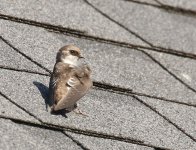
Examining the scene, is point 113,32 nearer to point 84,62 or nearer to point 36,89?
point 84,62

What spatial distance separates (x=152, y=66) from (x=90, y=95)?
0.78m

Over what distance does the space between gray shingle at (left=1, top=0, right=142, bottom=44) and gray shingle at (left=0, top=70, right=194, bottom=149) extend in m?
0.73

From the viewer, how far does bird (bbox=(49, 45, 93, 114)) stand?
6.57 metres

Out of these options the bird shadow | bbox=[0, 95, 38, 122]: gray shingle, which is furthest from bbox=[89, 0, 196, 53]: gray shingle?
bbox=[0, 95, 38, 122]: gray shingle

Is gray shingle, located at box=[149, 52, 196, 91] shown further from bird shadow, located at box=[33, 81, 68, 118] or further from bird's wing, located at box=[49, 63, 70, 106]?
bird shadow, located at box=[33, 81, 68, 118]

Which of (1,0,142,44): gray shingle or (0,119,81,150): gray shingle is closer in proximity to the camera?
(0,119,81,150): gray shingle

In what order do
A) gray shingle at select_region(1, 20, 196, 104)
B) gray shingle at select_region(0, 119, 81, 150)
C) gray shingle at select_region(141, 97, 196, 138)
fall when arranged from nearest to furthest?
gray shingle at select_region(0, 119, 81, 150) → gray shingle at select_region(141, 97, 196, 138) → gray shingle at select_region(1, 20, 196, 104)

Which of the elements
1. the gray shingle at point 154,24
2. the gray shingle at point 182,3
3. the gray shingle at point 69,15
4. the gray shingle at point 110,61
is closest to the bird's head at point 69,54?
the gray shingle at point 110,61

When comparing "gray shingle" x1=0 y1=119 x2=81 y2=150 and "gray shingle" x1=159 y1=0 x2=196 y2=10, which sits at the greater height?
"gray shingle" x1=159 y1=0 x2=196 y2=10

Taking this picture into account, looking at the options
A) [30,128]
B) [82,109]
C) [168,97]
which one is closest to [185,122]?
[168,97]

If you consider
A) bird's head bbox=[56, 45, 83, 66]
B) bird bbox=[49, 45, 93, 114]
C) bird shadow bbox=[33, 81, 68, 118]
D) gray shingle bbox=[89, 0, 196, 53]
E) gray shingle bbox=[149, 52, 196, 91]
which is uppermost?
gray shingle bbox=[89, 0, 196, 53]

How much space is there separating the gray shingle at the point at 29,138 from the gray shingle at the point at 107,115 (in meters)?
0.20

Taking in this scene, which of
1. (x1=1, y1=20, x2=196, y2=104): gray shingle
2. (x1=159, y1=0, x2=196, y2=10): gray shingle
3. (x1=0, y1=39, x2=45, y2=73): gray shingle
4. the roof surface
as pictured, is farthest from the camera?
(x1=159, y1=0, x2=196, y2=10): gray shingle

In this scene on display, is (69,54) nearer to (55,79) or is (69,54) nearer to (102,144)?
(55,79)
